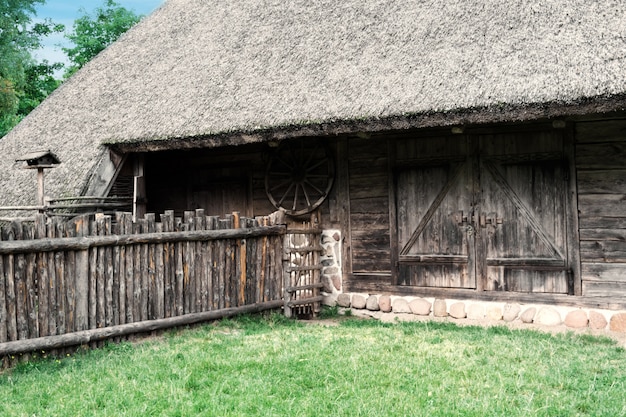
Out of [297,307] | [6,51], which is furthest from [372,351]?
[6,51]

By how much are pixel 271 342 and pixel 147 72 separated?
655 cm

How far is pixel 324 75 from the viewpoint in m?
9.04

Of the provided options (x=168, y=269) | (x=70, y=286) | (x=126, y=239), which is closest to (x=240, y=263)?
(x=168, y=269)

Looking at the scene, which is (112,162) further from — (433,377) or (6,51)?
(6,51)

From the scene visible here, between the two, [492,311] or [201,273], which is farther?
[492,311]

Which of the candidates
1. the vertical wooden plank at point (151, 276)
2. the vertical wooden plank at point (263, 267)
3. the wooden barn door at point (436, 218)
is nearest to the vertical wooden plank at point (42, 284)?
the vertical wooden plank at point (151, 276)

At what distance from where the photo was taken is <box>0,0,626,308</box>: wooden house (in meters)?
7.47

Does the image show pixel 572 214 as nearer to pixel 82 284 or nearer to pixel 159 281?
pixel 159 281

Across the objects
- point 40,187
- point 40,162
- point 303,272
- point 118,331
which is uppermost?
point 40,162

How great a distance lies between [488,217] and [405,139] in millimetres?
1461

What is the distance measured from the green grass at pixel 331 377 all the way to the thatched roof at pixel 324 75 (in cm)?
238

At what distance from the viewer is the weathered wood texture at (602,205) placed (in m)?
7.47

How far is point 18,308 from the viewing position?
6.15m

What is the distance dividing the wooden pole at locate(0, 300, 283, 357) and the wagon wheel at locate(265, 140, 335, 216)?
5.56 feet
